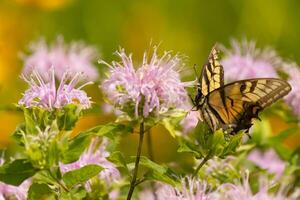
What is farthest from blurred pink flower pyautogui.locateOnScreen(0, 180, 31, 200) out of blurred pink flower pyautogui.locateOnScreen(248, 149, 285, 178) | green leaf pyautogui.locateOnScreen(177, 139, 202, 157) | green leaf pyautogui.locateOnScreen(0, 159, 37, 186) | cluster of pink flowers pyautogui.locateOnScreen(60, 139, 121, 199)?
blurred pink flower pyautogui.locateOnScreen(248, 149, 285, 178)

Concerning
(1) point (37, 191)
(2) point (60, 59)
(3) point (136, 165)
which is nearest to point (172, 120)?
(3) point (136, 165)

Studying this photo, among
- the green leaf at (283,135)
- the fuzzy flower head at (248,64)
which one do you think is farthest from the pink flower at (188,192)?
the fuzzy flower head at (248,64)

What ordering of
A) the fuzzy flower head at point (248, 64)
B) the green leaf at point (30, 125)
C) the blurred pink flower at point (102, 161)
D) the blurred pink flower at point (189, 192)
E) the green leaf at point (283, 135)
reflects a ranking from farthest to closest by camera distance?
the fuzzy flower head at point (248, 64) < the green leaf at point (283, 135) < the blurred pink flower at point (102, 161) < the blurred pink flower at point (189, 192) < the green leaf at point (30, 125)

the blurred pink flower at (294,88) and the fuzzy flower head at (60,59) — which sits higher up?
the fuzzy flower head at (60,59)

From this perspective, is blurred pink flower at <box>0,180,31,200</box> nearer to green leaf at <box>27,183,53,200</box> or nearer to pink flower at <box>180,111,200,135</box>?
green leaf at <box>27,183,53,200</box>

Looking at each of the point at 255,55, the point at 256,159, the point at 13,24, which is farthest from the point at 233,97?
the point at 13,24

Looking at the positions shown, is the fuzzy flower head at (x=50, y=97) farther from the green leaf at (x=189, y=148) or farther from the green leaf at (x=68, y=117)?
the green leaf at (x=189, y=148)
